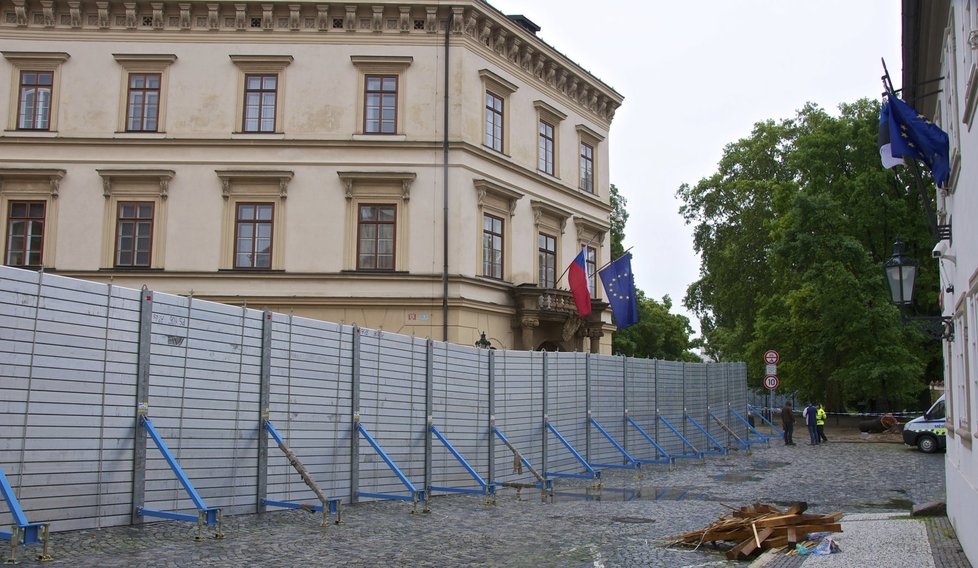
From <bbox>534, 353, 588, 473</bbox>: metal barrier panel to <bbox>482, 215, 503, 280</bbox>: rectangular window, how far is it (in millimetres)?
7479

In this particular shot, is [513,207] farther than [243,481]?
Yes

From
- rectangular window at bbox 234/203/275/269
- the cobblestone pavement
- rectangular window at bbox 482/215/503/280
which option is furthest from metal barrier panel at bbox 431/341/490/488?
rectangular window at bbox 234/203/275/269

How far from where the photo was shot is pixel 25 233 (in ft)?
97.5

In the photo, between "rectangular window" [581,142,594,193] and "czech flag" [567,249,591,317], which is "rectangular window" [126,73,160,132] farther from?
"rectangular window" [581,142,594,193]

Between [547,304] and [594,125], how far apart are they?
933cm

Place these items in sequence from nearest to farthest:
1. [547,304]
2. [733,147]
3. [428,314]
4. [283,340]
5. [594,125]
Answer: [283,340] → [428,314] → [547,304] → [594,125] → [733,147]

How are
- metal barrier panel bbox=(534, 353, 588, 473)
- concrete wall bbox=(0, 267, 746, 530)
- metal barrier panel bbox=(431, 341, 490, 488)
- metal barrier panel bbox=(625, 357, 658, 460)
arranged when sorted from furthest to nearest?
metal barrier panel bbox=(625, 357, 658, 460), metal barrier panel bbox=(534, 353, 588, 473), metal barrier panel bbox=(431, 341, 490, 488), concrete wall bbox=(0, 267, 746, 530)

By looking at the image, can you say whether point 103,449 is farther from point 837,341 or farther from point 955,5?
point 837,341

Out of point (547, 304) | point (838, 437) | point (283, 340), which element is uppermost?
point (547, 304)

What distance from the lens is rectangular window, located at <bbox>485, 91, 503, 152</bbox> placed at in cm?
A: 3209

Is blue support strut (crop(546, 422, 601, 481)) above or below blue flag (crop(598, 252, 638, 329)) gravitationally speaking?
below

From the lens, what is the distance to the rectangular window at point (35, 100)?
1188 inches

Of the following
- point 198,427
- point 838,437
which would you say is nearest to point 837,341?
point 838,437

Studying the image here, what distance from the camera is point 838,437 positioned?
39.6m
